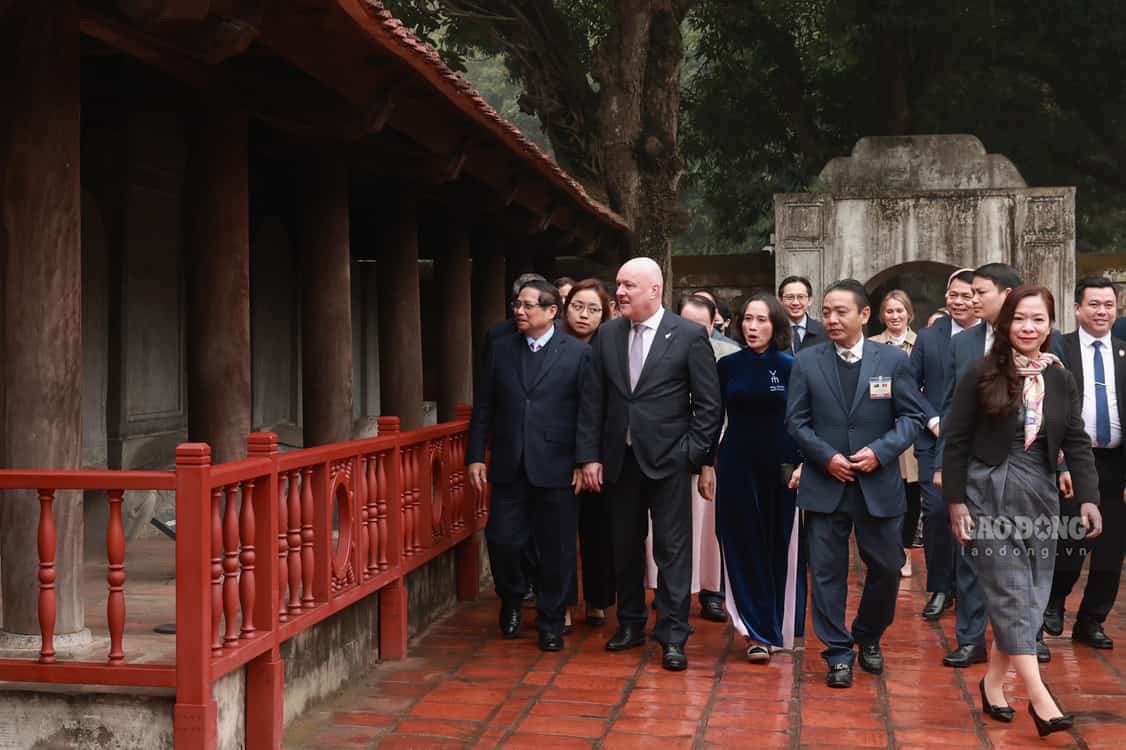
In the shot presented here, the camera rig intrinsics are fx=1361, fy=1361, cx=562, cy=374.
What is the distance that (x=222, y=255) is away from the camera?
7047mm

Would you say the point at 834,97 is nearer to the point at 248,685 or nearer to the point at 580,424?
the point at 580,424

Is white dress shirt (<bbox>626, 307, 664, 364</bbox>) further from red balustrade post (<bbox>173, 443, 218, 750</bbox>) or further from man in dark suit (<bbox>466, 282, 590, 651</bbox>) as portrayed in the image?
red balustrade post (<bbox>173, 443, 218, 750</bbox>)

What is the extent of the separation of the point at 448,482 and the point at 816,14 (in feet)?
64.1

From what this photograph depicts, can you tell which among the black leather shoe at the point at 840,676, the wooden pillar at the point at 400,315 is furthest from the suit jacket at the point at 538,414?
the wooden pillar at the point at 400,315

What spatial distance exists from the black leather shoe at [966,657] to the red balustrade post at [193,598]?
3897 mm

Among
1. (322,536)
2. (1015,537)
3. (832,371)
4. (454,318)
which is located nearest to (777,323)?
(832,371)

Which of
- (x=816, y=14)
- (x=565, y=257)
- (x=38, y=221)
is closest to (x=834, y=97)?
(x=816, y=14)

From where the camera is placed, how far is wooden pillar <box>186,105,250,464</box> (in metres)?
7.00

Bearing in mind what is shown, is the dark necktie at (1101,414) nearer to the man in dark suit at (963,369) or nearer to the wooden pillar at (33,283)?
the man in dark suit at (963,369)

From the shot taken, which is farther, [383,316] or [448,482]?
[383,316]

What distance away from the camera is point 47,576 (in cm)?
474

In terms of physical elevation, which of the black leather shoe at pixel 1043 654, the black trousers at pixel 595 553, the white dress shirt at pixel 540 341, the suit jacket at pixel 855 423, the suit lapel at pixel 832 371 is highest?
the white dress shirt at pixel 540 341

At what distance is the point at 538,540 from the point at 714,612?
4.42ft

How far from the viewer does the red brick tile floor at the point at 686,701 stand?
18.5 ft
